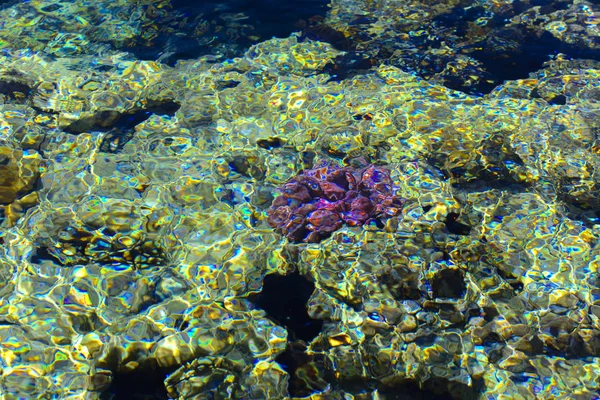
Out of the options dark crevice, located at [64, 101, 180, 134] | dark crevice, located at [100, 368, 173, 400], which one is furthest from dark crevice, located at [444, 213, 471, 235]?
dark crevice, located at [64, 101, 180, 134]

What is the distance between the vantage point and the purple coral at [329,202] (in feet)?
12.9

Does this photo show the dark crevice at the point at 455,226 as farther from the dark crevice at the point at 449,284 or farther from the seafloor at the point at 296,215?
the dark crevice at the point at 449,284

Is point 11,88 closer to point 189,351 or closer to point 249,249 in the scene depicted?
point 249,249

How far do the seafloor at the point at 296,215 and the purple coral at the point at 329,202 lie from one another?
1.7 inches

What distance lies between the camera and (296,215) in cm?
398

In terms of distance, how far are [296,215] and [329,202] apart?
1.00 feet

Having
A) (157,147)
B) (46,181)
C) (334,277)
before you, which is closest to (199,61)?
(157,147)

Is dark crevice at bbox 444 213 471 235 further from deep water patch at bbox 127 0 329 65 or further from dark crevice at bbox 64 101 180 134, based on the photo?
deep water patch at bbox 127 0 329 65

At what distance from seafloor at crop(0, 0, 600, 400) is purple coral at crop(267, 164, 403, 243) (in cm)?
4

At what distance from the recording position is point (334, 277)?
359 centimetres

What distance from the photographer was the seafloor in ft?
10.0

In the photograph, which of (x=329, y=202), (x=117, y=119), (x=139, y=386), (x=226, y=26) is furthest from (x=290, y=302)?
(x=226, y=26)

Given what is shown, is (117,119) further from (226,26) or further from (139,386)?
(139,386)

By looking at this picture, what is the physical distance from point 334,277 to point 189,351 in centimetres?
115
